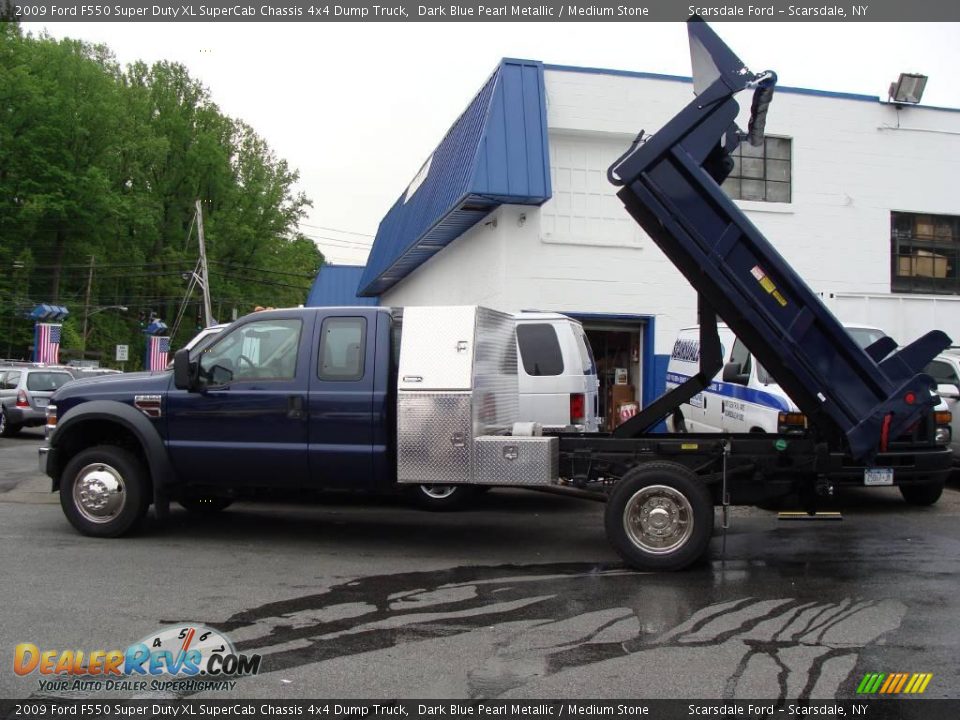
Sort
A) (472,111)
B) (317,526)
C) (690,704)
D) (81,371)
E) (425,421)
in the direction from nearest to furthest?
(690,704), (425,421), (317,526), (472,111), (81,371)

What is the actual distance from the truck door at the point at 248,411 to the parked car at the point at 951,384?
8.16m

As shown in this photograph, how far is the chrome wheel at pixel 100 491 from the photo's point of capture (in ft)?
25.9

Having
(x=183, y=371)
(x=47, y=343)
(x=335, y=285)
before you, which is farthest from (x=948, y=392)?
(x=47, y=343)

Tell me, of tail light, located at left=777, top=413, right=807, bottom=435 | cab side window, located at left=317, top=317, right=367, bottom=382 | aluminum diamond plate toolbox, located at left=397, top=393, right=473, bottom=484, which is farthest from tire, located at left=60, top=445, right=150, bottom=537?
tail light, located at left=777, top=413, right=807, bottom=435

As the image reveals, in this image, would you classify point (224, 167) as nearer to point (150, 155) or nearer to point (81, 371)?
point (150, 155)

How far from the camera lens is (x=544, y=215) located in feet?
51.0

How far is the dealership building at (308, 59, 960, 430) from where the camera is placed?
50.1 ft

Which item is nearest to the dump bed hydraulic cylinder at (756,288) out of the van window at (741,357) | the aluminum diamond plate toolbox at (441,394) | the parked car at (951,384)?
the aluminum diamond plate toolbox at (441,394)

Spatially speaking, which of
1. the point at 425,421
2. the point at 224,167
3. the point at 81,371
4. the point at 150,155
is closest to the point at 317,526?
the point at 425,421

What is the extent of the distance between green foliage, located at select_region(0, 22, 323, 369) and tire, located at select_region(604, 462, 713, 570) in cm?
4433

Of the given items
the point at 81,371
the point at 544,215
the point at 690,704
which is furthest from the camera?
the point at 81,371

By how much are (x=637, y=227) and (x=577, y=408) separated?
676 centimetres

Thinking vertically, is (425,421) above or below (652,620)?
above

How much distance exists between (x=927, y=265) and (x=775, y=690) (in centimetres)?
1574
